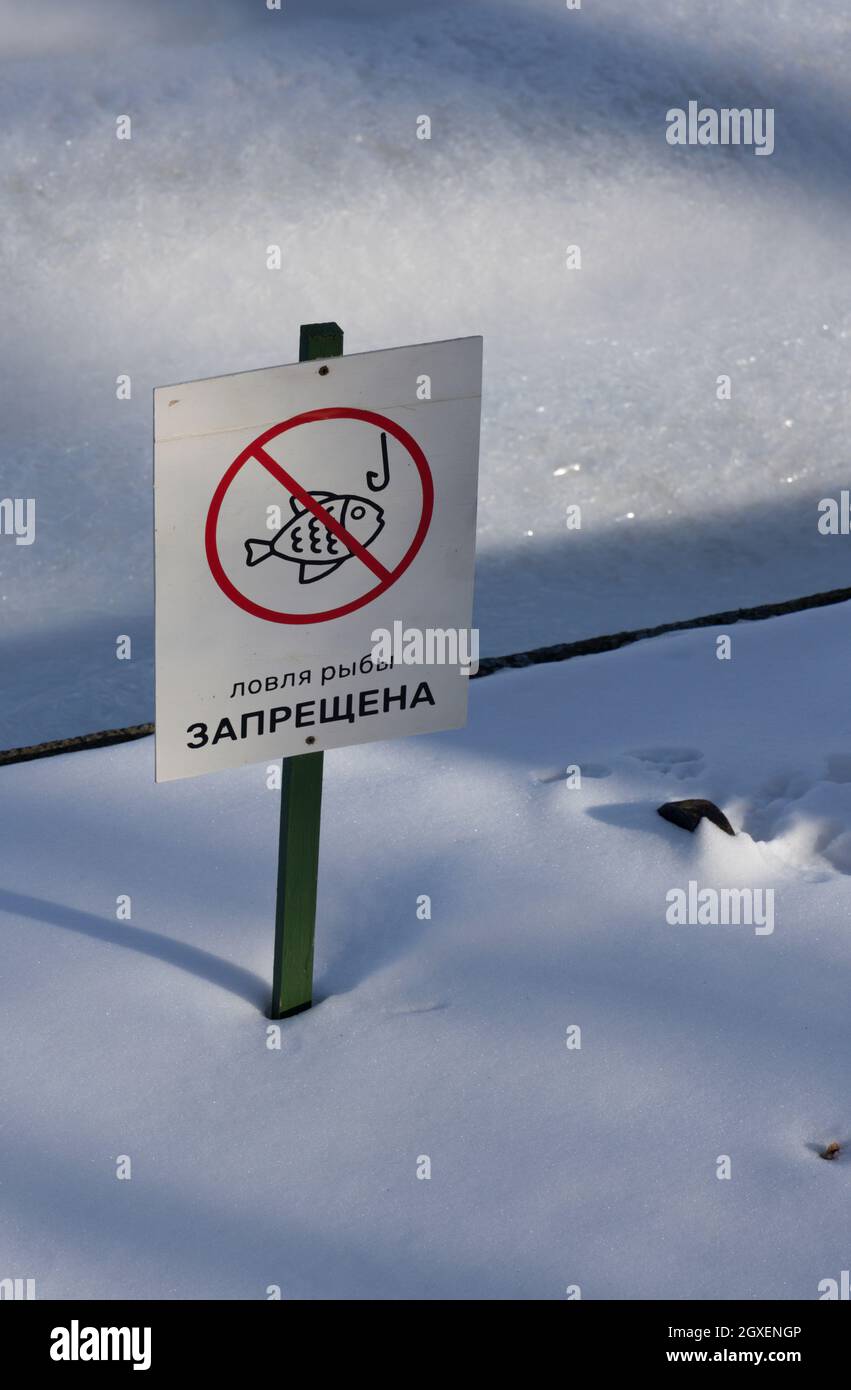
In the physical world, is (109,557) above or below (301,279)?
below

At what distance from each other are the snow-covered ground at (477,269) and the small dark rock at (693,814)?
3.57 feet

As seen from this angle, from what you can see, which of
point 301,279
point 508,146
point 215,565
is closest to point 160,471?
point 215,565

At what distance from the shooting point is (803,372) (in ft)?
13.5

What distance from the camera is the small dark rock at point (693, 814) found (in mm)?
2035

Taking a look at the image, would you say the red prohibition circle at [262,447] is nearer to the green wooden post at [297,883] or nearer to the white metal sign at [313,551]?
the white metal sign at [313,551]

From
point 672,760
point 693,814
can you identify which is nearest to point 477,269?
point 672,760

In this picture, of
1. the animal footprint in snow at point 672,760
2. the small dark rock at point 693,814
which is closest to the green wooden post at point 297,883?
the small dark rock at point 693,814

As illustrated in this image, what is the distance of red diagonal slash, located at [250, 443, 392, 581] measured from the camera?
5.09 feet

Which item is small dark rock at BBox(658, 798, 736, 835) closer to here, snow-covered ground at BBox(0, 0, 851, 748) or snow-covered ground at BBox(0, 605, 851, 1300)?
snow-covered ground at BBox(0, 605, 851, 1300)

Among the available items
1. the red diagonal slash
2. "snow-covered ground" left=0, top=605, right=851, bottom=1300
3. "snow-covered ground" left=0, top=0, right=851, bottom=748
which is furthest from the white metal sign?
"snow-covered ground" left=0, top=0, right=851, bottom=748

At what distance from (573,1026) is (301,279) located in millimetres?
2823

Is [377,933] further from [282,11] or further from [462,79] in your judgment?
[282,11]

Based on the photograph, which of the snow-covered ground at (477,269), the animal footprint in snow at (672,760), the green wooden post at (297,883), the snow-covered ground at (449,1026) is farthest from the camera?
the snow-covered ground at (477,269)
